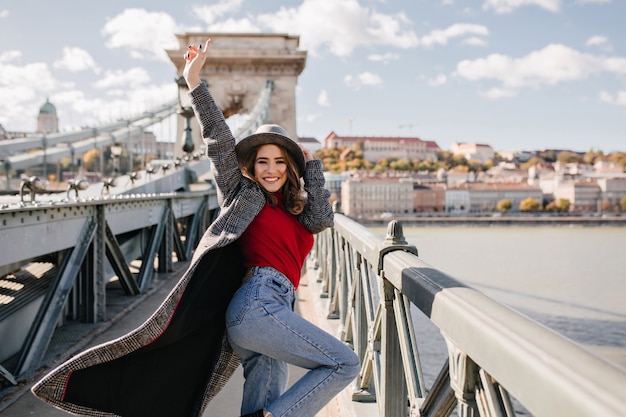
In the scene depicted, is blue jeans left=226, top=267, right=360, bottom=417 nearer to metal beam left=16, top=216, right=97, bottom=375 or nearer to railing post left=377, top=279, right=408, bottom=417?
railing post left=377, top=279, right=408, bottom=417

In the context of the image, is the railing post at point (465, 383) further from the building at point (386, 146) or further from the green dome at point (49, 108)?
the building at point (386, 146)

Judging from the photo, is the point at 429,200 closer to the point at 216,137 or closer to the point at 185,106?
the point at 185,106

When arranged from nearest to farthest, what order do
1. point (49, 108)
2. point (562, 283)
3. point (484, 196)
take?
point (562, 283) → point (49, 108) → point (484, 196)

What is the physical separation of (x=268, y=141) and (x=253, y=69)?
734 inches

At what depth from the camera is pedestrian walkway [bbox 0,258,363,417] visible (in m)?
2.19

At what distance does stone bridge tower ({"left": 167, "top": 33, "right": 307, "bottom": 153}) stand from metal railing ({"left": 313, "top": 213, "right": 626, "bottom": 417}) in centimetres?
1771

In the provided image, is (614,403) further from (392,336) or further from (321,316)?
(321,316)

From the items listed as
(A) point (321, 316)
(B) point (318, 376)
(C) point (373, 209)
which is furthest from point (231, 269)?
(C) point (373, 209)

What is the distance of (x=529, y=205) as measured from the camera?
217ft

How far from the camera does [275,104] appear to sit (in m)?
19.3

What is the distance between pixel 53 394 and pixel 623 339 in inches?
450

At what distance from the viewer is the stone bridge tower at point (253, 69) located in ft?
63.1

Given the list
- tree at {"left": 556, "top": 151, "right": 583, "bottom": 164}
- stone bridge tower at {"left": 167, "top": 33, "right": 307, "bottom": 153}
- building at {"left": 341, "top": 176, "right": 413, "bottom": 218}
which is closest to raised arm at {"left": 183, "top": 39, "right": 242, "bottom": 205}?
stone bridge tower at {"left": 167, "top": 33, "right": 307, "bottom": 153}

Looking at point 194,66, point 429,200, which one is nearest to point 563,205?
point 429,200
